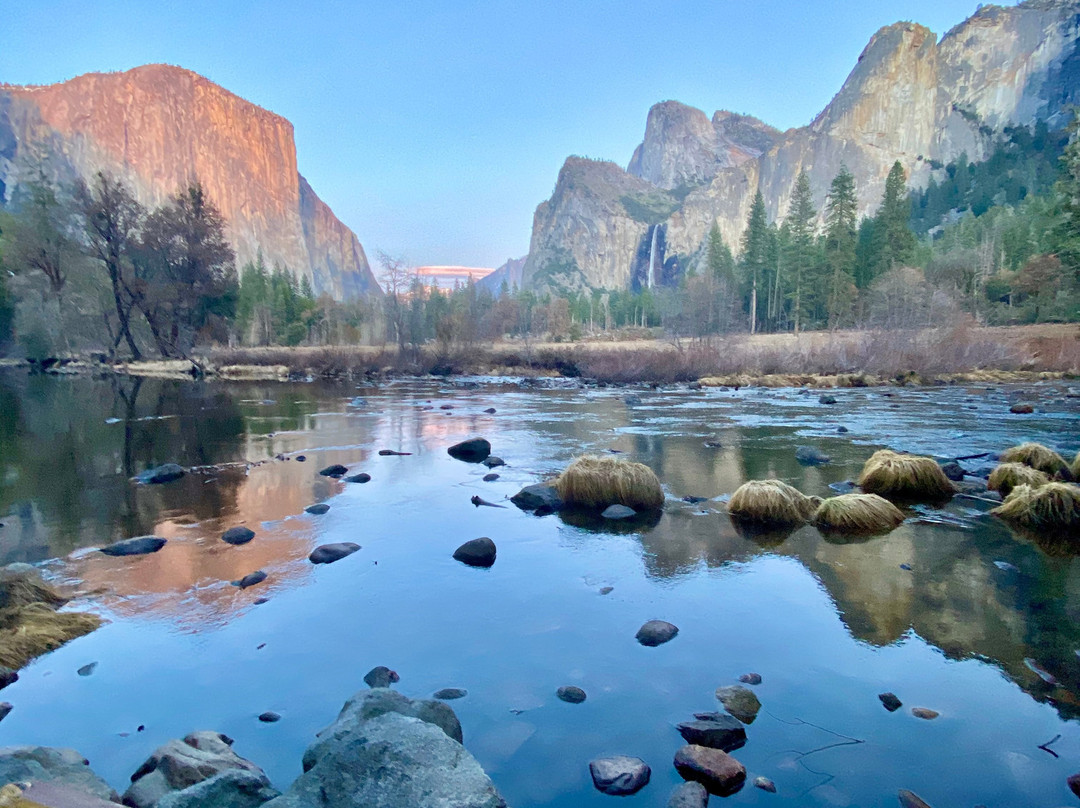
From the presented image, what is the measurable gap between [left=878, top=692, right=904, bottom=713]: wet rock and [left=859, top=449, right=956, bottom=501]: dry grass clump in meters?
7.20

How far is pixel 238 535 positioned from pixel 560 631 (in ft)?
17.3

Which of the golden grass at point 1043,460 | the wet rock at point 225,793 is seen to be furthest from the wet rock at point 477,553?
the golden grass at point 1043,460

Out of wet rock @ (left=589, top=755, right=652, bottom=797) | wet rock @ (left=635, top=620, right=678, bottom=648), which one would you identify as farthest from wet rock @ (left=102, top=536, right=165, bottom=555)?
wet rock @ (left=589, top=755, right=652, bottom=797)

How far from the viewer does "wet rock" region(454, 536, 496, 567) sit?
8.10 meters

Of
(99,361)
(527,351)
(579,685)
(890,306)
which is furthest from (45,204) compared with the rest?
(890,306)

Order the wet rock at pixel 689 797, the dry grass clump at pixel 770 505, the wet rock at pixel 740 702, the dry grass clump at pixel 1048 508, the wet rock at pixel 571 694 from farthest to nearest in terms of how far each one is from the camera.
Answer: the dry grass clump at pixel 770 505, the dry grass clump at pixel 1048 508, the wet rock at pixel 571 694, the wet rock at pixel 740 702, the wet rock at pixel 689 797

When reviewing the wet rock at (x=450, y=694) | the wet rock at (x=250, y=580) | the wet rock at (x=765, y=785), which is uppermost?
the wet rock at (x=250, y=580)

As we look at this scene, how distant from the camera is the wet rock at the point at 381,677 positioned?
508cm

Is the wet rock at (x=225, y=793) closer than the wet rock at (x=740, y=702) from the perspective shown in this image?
Yes

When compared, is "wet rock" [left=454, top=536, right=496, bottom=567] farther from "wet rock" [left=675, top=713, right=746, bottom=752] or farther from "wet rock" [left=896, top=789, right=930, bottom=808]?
"wet rock" [left=896, top=789, right=930, bottom=808]

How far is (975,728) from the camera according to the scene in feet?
14.6

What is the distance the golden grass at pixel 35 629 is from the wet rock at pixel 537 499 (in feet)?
20.6

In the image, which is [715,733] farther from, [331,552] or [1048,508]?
[1048,508]

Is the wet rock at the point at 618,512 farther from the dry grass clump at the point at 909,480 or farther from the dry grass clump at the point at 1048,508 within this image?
the dry grass clump at the point at 1048,508
